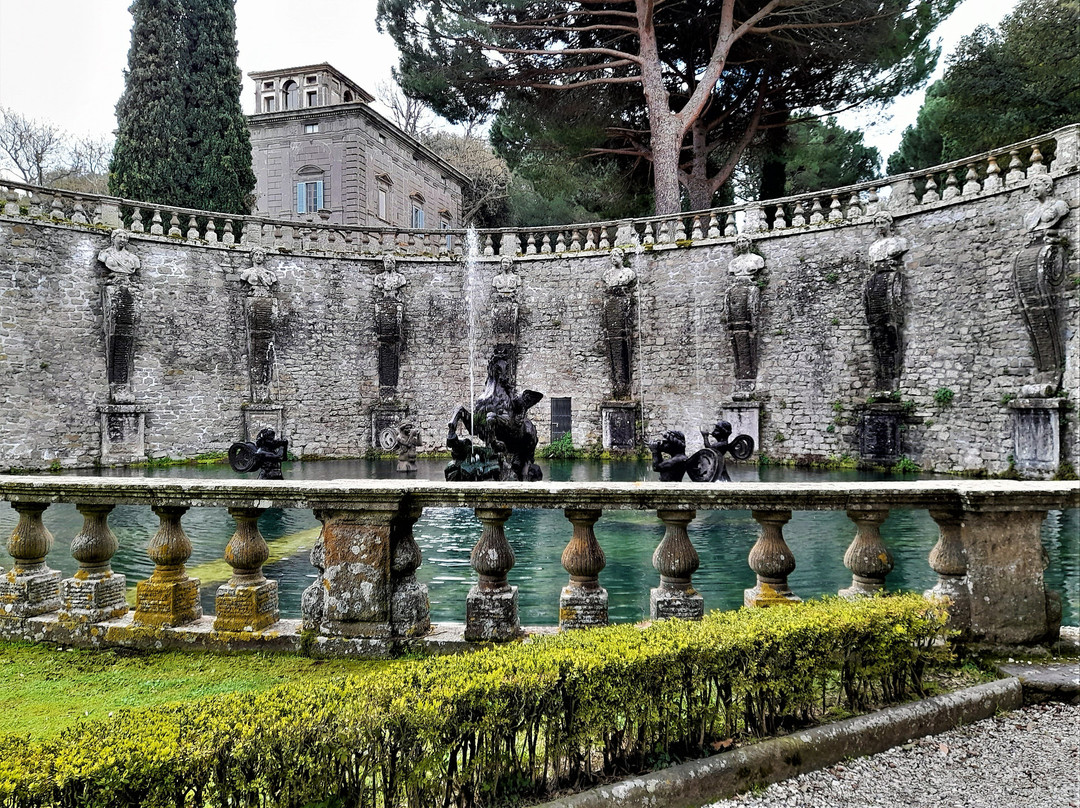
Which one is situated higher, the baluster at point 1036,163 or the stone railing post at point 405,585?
the baluster at point 1036,163

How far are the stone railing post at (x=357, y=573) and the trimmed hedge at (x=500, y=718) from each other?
3.39 feet

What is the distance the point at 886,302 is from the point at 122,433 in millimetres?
21709

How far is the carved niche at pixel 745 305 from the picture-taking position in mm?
19562

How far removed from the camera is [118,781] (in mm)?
1751

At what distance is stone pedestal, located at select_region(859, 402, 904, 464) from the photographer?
17281 mm

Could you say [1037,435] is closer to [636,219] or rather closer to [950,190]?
[950,190]

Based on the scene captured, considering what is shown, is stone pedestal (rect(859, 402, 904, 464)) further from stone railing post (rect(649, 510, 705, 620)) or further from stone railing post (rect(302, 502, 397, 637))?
stone railing post (rect(302, 502, 397, 637))

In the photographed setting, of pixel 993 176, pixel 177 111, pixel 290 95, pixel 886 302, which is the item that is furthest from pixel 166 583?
pixel 290 95

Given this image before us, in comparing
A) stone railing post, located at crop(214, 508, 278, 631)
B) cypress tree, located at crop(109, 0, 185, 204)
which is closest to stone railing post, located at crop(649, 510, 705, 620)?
stone railing post, located at crop(214, 508, 278, 631)

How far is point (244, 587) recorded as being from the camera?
3.74m

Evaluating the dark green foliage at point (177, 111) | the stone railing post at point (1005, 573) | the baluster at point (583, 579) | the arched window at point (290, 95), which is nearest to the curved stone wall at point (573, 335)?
the dark green foliage at point (177, 111)

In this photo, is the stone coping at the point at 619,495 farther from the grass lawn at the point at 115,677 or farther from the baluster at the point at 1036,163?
the baluster at the point at 1036,163

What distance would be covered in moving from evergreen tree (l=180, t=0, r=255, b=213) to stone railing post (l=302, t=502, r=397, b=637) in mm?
23941

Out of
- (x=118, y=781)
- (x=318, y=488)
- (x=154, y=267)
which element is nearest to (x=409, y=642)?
(x=318, y=488)
